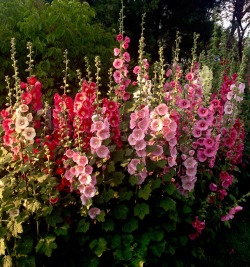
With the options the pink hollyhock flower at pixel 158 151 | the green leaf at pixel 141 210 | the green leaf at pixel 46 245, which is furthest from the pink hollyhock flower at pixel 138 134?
the green leaf at pixel 46 245

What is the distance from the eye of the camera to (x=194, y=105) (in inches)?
136

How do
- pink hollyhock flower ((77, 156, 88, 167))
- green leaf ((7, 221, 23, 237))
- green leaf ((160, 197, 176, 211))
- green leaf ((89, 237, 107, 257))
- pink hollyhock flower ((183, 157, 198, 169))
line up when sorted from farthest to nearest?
pink hollyhock flower ((183, 157, 198, 169)), green leaf ((160, 197, 176, 211)), green leaf ((89, 237, 107, 257)), pink hollyhock flower ((77, 156, 88, 167)), green leaf ((7, 221, 23, 237))

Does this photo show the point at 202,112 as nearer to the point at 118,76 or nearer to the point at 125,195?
the point at 118,76

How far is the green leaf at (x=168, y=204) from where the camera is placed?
9.26 ft

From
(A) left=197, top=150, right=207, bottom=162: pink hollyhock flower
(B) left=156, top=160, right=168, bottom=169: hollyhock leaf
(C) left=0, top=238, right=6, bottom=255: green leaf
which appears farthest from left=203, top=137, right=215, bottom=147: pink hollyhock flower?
(C) left=0, top=238, right=6, bottom=255: green leaf

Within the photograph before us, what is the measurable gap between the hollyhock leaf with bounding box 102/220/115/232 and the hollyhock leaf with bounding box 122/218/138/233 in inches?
3.6

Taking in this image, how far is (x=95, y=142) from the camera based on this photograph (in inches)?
105

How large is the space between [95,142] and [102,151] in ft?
0.24

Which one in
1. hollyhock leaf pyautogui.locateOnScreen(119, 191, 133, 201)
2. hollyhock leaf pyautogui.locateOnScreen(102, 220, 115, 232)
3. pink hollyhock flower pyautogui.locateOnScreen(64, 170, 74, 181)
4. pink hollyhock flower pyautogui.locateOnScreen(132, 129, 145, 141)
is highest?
pink hollyhock flower pyautogui.locateOnScreen(132, 129, 145, 141)

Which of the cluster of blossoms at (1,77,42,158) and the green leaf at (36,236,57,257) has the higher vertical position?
the cluster of blossoms at (1,77,42,158)

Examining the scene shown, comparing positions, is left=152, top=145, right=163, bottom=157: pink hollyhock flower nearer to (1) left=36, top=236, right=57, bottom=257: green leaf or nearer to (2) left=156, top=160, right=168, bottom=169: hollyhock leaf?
(2) left=156, top=160, right=168, bottom=169: hollyhock leaf

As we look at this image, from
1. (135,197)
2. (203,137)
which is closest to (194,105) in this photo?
(203,137)

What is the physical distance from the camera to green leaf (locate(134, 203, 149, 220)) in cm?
276

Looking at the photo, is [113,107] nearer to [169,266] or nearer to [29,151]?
[29,151]
